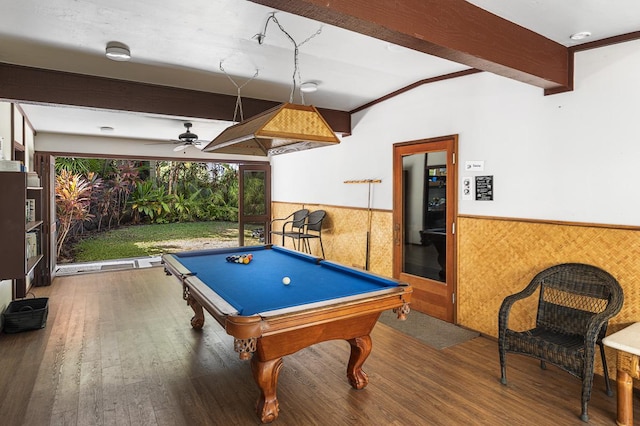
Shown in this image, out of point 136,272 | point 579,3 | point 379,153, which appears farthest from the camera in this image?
point 136,272

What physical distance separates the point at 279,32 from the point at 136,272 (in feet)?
19.7

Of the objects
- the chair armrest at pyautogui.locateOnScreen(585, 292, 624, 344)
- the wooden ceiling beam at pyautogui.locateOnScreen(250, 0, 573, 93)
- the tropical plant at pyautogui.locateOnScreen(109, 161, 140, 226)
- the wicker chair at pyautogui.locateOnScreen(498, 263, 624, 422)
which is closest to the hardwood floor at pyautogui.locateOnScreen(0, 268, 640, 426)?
the wicker chair at pyautogui.locateOnScreen(498, 263, 624, 422)

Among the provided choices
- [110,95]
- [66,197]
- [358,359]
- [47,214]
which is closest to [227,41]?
[110,95]

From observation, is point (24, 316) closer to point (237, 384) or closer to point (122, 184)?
point (237, 384)

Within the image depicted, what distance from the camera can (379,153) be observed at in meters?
5.42

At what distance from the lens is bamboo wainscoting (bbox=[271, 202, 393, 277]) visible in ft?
17.5

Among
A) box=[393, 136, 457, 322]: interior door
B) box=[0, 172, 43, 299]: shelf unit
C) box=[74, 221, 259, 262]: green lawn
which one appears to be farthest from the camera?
box=[74, 221, 259, 262]: green lawn

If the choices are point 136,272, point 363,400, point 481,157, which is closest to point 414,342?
point 363,400

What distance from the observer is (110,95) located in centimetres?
405

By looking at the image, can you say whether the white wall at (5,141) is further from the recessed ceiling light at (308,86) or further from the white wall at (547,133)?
the white wall at (547,133)

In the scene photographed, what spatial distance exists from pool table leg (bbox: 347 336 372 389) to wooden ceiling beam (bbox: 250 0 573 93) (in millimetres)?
2107

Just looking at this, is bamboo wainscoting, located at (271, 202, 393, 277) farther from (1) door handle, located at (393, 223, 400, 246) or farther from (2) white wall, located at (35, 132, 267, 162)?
(2) white wall, located at (35, 132, 267, 162)

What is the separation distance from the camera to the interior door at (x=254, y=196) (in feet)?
28.5

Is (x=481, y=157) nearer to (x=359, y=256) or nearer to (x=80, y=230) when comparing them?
(x=359, y=256)
